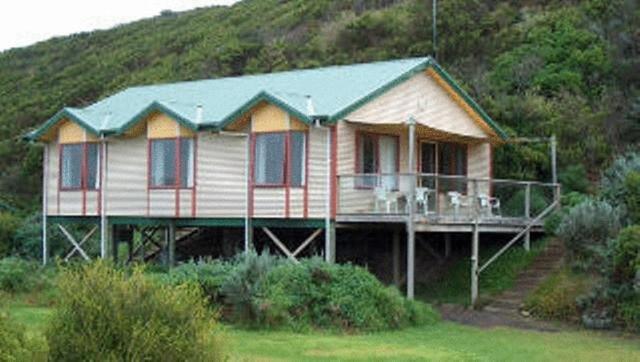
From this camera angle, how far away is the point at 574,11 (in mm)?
45062

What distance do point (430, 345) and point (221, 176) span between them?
10.6m

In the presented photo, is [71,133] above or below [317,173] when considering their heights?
above

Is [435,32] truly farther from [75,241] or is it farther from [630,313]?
[630,313]

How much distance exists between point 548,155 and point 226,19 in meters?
41.4

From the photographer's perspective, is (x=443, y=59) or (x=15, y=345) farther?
(x=443, y=59)

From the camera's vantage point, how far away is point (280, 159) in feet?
89.4

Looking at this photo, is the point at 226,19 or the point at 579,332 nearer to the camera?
the point at 579,332

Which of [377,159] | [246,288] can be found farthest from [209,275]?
[377,159]

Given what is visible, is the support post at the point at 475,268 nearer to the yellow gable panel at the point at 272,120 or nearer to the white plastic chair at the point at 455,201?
the white plastic chair at the point at 455,201

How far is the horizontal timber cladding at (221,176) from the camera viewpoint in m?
28.2

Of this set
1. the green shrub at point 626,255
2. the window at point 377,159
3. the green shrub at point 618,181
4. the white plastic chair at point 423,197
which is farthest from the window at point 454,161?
the green shrub at point 626,255

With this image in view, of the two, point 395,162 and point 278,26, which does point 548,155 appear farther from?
point 278,26

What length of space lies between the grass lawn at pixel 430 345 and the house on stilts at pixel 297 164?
3.72 meters

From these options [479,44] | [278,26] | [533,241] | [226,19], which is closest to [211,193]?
[533,241]
